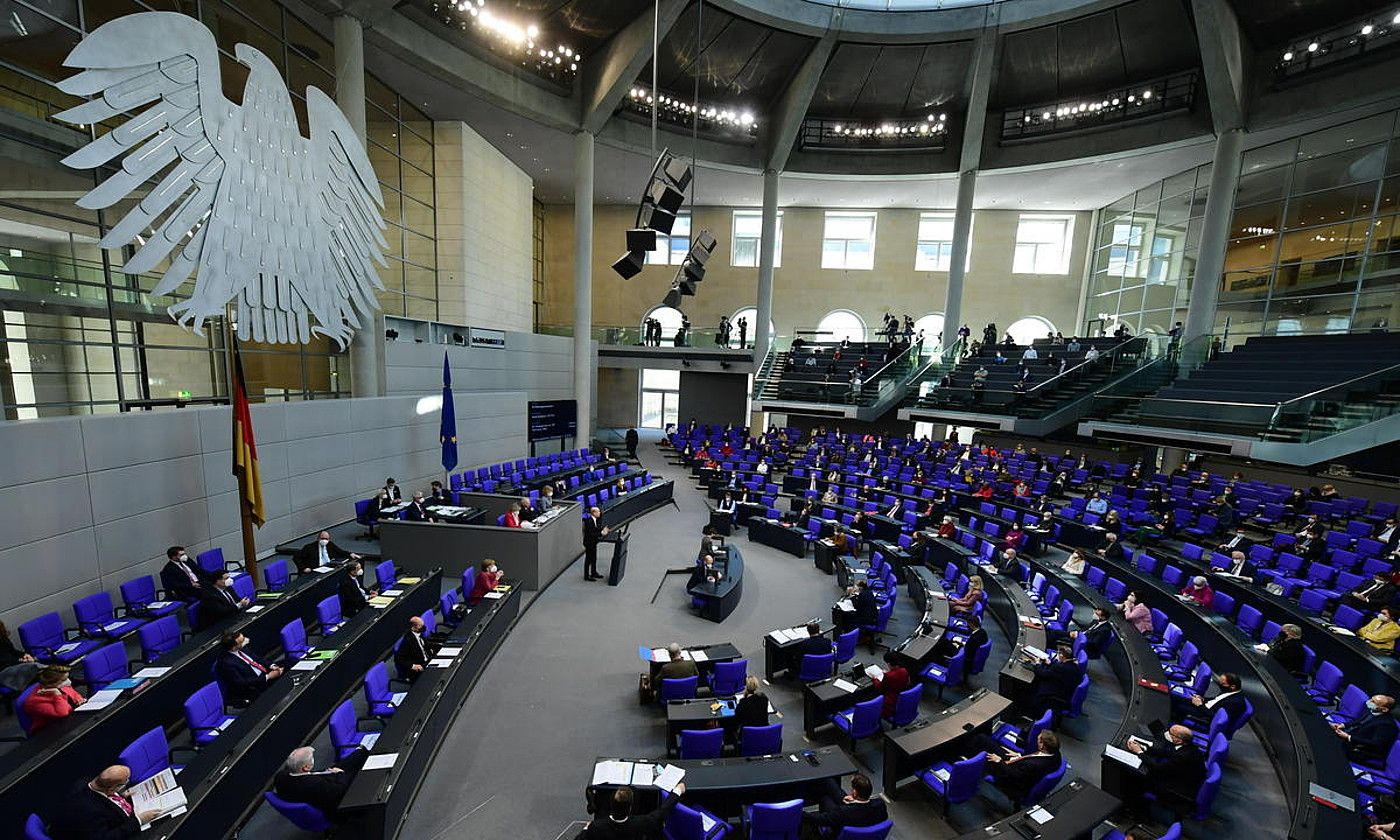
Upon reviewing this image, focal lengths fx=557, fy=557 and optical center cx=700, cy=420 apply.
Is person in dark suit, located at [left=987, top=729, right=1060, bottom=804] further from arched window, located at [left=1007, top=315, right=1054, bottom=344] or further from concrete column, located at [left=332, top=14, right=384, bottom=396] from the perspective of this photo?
arched window, located at [left=1007, top=315, right=1054, bottom=344]

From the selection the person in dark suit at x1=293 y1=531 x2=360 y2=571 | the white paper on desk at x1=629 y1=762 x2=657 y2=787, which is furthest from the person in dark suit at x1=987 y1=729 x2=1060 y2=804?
the person in dark suit at x1=293 y1=531 x2=360 y2=571

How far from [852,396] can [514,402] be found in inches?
500

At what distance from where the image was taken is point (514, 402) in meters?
18.9

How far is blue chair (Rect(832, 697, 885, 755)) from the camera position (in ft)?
19.6

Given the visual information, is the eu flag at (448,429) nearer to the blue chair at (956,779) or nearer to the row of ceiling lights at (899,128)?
the blue chair at (956,779)

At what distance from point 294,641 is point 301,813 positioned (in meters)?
3.13

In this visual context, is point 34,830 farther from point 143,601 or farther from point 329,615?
point 143,601

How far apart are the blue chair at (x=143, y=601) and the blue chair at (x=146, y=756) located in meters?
3.38

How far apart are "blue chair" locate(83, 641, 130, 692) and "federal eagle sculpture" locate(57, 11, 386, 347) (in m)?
5.16

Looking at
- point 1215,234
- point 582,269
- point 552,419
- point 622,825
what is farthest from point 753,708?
point 1215,234

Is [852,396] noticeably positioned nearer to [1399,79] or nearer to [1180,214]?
[1180,214]

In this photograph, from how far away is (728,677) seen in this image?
22.2 ft

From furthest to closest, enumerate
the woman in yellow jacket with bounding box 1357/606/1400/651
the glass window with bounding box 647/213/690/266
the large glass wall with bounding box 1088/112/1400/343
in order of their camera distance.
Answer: the glass window with bounding box 647/213/690/266, the large glass wall with bounding box 1088/112/1400/343, the woman in yellow jacket with bounding box 1357/606/1400/651

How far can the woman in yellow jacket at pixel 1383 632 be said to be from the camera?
7035 mm
